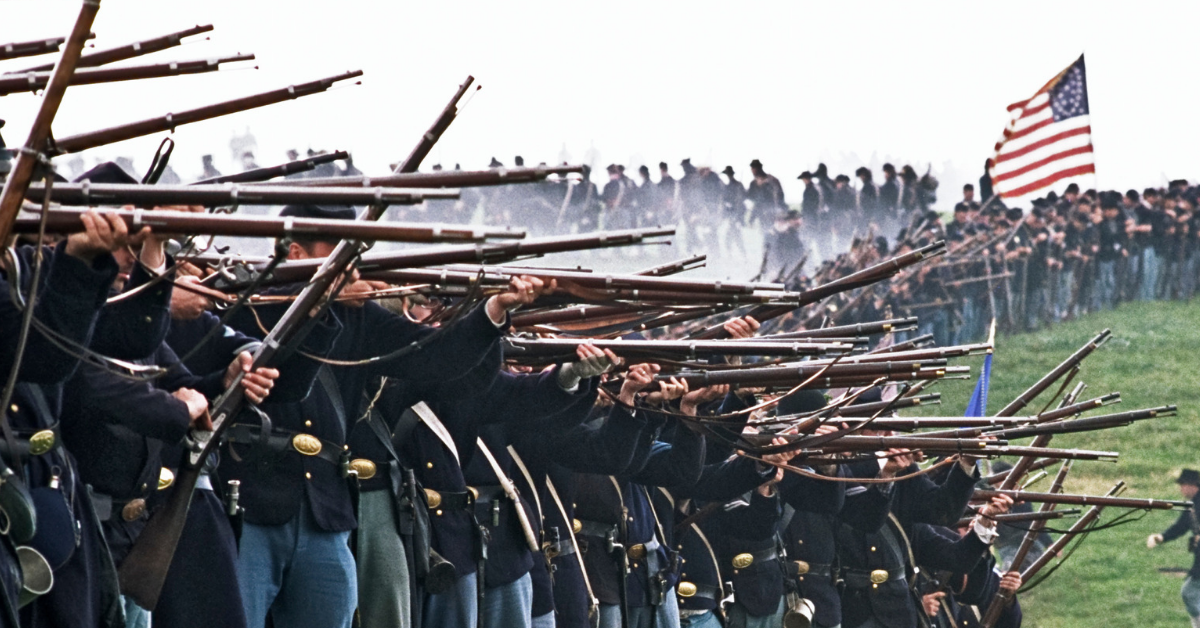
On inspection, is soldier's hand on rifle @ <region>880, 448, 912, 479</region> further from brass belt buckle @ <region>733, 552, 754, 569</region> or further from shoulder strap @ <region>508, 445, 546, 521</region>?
shoulder strap @ <region>508, 445, 546, 521</region>

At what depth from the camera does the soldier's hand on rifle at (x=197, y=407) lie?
4.95m

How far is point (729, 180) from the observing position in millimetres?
27484

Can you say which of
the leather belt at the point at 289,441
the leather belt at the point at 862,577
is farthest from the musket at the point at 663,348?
the leather belt at the point at 862,577

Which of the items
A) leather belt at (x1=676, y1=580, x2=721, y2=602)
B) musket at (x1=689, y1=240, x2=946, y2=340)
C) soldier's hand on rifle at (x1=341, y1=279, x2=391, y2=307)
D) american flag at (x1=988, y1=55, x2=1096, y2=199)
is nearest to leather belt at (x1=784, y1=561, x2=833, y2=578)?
leather belt at (x1=676, y1=580, x2=721, y2=602)

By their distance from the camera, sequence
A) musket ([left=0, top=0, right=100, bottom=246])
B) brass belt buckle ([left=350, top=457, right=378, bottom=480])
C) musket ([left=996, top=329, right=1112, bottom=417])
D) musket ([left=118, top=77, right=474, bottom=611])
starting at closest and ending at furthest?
musket ([left=0, top=0, right=100, bottom=246])
musket ([left=118, top=77, right=474, bottom=611])
brass belt buckle ([left=350, top=457, right=378, bottom=480])
musket ([left=996, top=329, right=1112, bottom=417])

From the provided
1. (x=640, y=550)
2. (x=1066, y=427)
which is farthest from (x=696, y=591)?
(x=1066, y=427)

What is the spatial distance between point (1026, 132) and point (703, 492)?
47.3 ft

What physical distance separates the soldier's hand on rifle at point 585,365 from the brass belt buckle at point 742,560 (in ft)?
10.2

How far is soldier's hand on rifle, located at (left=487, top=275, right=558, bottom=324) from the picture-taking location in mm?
5719

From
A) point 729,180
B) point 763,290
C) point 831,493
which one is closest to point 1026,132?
point 729,180

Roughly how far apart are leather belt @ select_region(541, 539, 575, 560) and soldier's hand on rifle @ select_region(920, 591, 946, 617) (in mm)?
4422

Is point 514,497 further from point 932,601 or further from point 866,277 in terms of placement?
point 932,601

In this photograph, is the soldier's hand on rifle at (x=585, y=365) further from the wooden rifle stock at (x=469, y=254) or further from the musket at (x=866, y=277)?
the wooden rifle stock at (x=469, y=254)

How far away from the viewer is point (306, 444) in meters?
5.86
